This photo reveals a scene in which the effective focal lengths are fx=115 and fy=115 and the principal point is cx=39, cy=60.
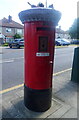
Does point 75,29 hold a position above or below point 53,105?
above

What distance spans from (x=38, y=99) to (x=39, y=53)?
38.1 inches

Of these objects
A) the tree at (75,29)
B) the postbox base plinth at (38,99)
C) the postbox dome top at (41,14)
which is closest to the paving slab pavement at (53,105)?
the postbox base plinth at (38,99)

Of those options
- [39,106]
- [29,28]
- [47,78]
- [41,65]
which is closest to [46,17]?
[29,28]

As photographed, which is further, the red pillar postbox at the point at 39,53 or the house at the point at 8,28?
the house at the point at 8,28

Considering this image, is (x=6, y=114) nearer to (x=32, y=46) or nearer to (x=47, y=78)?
(x=47, y=78)

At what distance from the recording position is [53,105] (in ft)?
8.78

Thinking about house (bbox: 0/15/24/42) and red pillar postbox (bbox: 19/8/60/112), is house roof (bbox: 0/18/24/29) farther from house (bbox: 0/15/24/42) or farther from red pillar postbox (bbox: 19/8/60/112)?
red pillar postbox (bbox: 19/8/60/112)

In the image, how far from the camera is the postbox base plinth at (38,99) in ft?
7.78

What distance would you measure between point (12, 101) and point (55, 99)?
106 cm

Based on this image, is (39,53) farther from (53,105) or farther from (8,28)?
(8,28)

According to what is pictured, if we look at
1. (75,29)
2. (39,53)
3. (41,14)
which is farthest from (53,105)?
(75,29)

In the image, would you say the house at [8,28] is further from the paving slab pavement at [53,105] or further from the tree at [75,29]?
the paving slab pavement at [53,105]

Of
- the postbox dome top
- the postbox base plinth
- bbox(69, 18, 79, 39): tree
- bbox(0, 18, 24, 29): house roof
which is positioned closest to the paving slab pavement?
the postbox base plinth

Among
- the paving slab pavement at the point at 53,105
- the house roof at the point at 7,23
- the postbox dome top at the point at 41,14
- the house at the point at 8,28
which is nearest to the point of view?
the postbox dome top at the point at 41,14
